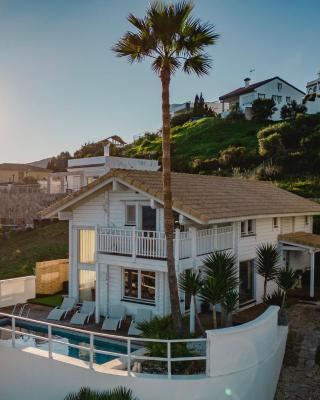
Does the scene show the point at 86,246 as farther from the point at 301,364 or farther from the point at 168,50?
the point at 301,364

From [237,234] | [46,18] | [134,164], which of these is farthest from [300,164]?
[46,18]

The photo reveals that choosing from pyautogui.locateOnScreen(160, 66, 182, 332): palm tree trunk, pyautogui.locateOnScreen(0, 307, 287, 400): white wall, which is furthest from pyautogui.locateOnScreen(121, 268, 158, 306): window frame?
pyautogui.locateOnScreen(0, 307, 287, 400): white wall

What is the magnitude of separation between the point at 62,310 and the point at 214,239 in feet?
24.8

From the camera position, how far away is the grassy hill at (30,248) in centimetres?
2949

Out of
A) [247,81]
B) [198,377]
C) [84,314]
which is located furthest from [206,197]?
[247,81]

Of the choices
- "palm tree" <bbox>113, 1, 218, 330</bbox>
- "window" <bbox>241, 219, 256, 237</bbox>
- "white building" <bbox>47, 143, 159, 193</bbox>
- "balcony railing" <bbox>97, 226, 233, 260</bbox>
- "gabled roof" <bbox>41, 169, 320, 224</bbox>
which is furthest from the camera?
"white building" <bbox>47, 143, 159, 193</bbox>

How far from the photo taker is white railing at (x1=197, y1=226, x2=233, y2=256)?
17.9m

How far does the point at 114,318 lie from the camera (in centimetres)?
1814

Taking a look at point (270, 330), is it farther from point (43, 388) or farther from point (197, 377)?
point (43, 388)

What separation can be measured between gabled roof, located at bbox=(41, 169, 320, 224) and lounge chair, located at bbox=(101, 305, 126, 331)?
5.34 metres

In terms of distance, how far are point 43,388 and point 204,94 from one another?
104374 millimetres

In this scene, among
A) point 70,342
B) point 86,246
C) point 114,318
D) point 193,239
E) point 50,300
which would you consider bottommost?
point 70,342

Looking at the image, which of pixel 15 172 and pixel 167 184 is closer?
pixel 167 184

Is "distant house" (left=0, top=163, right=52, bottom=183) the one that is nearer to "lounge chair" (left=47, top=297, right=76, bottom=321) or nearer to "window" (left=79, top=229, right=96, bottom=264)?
"window" (left=79, top=229, right=96, bottom=264)
